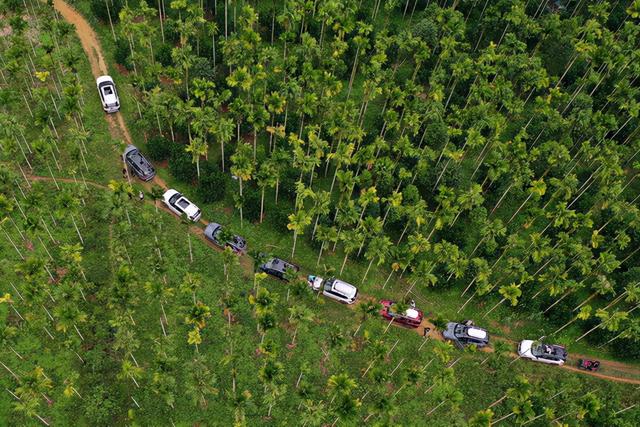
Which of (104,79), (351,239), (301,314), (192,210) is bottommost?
(192,210)

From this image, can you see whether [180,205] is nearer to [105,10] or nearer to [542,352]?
[105,10]

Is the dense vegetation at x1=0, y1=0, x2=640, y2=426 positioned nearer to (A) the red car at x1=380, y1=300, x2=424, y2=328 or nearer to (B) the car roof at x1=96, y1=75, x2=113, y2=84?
(A) the red car at x1=380, y1=300, x2=424, y2=328

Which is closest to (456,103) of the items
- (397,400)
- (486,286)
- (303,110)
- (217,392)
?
(303,110)

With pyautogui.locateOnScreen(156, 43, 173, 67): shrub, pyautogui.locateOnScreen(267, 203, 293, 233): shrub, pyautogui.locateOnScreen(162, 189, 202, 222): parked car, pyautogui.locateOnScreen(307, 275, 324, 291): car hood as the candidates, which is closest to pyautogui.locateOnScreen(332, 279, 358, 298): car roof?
pyautogui.locateOnScreen(307, 275, 324, 291): car hood

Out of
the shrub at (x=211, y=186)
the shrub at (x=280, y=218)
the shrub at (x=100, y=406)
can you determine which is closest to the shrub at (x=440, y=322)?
the shrub at (x=280, y=218)

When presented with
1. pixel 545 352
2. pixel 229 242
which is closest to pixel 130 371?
pixel 229 242

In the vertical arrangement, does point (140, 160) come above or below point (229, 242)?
above

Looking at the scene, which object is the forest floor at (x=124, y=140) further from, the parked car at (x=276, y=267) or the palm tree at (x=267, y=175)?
the palm tree at (x=267, y=175)
